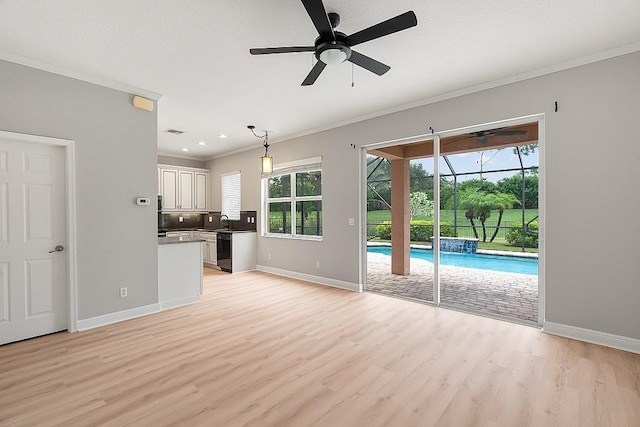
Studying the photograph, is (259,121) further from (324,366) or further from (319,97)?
(324,366)

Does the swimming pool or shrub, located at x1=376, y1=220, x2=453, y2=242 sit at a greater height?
shrub, located at x1=376, y1=220, x2=453, y2=242

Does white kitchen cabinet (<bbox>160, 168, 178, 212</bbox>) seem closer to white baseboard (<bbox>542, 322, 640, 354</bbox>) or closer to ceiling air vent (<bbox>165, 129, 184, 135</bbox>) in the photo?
ceiling air vent (<bbox>165, 129, 184, 135</bbox>)

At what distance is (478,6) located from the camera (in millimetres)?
2213

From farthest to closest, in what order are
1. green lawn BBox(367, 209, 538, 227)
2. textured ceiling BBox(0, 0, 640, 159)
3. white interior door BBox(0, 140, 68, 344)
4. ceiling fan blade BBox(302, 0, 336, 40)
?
green lawn BBox(367, 209, 538, 227) < white interior door BBox(0, 140, 68, 344) < textured ceiling BBox(0, 0, 640, 159) < ceiling fan blade BBox(302, 0, 336, 40)

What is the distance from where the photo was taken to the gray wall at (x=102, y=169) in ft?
9.83

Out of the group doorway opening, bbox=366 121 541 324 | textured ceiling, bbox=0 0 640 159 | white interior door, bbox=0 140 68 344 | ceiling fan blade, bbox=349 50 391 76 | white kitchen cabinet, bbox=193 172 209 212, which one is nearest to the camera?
textured ceiling, bbox=0 0 640 159

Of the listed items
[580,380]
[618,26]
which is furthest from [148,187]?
[618,26]

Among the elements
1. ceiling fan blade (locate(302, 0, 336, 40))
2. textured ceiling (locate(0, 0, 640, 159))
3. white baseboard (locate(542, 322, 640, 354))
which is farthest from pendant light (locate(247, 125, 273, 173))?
white baseboard (locate(542, 322, 640, 354))

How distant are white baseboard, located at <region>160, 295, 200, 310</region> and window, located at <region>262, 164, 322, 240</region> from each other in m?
2.26

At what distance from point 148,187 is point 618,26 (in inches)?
195

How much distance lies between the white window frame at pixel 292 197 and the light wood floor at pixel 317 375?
2.56 metres

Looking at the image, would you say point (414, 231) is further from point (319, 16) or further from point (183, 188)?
point (183, 188)

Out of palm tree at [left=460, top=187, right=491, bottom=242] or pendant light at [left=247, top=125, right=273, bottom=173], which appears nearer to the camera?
pendant light at [left=247, top=125, right=273, bottom=173]

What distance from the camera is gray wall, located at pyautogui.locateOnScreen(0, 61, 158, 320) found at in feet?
9.83
